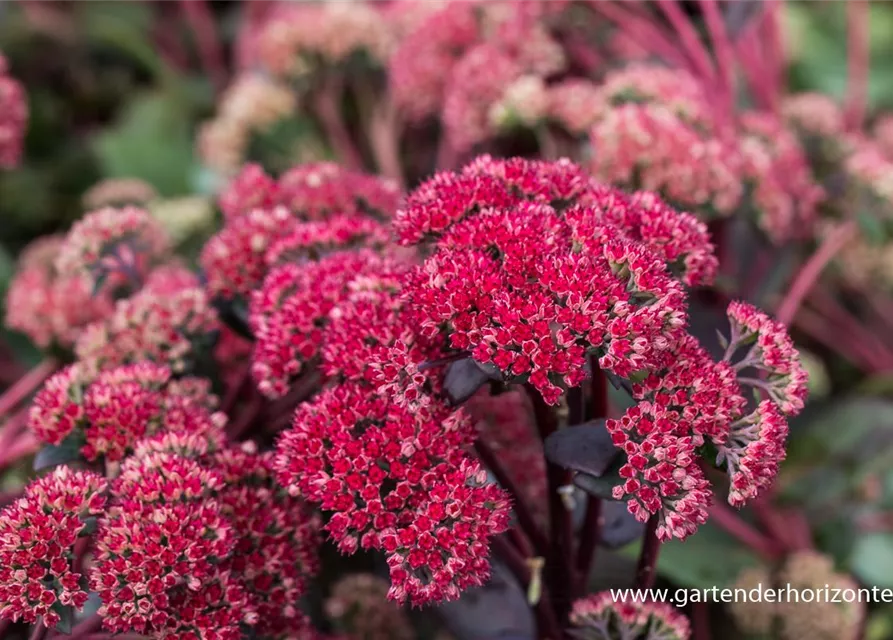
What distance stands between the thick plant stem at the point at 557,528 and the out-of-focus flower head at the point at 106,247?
40cm

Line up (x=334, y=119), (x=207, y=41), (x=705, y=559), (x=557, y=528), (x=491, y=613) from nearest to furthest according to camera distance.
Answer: (x=557, y=528)
(x=491, y=613)
(x=705, y=559)
(x=334, y=119)
(x=207, y=41)

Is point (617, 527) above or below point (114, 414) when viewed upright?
below

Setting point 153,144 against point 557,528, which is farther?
point 153,144

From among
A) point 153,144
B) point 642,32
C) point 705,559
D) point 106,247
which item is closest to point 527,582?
point 705,559

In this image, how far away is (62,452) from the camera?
Answer: 1.82 feet

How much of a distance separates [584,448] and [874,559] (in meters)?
0.55

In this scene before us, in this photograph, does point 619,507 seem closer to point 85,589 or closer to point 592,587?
point 592,587

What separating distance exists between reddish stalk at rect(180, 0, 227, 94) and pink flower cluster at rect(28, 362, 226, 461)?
36.5 inches

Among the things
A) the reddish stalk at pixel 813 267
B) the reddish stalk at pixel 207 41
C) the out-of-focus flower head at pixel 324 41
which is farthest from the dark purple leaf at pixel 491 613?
the reddish stalk at pixel 207 41

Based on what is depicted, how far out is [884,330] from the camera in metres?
1.16

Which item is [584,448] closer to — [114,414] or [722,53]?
[114,414]

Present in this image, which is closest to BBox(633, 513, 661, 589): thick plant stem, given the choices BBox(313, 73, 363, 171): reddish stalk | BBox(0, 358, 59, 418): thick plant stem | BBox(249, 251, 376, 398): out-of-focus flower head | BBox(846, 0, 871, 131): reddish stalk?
BBox(249, 251, 376, 398): out-of-focus flower head

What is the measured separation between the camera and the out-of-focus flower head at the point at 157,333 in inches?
24.9

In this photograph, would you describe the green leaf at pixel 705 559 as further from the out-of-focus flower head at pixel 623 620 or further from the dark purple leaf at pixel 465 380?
the dark purple leaf at pixel 465 380
